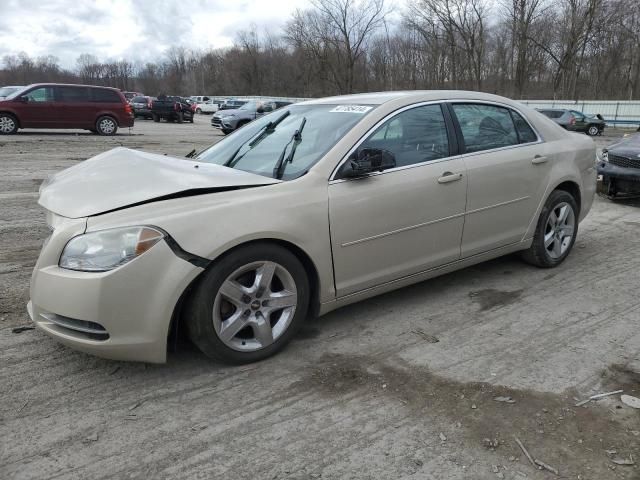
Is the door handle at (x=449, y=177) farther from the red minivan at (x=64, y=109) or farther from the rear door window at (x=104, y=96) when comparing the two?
the rear door window at (x=104, y=96)

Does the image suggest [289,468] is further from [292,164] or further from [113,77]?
[113,77]

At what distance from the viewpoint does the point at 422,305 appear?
4.16 metres

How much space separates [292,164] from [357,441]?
6.01 feet

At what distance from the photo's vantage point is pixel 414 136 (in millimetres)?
3936

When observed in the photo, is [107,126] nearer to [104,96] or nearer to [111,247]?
[104,96]

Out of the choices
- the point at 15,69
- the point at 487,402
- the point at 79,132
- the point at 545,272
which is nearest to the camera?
the point at 487,402

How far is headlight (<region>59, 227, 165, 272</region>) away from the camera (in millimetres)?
2762

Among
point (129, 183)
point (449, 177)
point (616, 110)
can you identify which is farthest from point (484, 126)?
point (616, 110)

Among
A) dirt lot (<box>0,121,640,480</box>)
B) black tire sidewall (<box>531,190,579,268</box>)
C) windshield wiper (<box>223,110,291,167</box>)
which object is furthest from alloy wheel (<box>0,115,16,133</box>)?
black tire sidewall (<box>531,190,579,268</box>)

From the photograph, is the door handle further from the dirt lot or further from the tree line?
the tree line

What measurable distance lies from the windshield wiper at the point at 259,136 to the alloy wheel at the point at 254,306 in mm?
1064

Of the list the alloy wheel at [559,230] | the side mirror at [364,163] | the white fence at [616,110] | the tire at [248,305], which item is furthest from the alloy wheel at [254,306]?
the white fence at [616,110]

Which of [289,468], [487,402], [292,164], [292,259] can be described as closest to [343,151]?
[292,164]

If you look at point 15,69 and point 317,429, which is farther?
point 15,69
